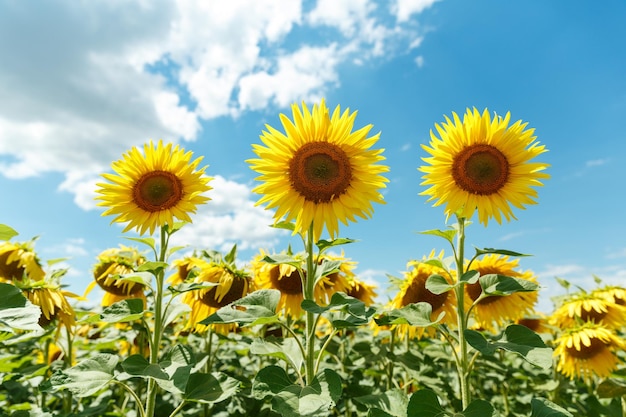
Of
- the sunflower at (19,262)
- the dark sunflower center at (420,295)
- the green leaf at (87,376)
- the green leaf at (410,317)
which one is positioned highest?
the sunflower at (19,262)

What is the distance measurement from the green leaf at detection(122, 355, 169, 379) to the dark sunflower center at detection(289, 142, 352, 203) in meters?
1.31

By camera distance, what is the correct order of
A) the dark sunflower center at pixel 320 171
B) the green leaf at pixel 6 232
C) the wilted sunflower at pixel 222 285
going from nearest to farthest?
1. the green leaf at pixel 6 232
2. the dark sunflower center at pixel 320 171
3. the wilted sunflower at pixel 222 285

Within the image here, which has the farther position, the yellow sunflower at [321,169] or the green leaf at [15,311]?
the yellow sunflower at [321,169]

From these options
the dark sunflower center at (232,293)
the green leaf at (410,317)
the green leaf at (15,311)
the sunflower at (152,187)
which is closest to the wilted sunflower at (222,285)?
the dark sunflower center at (232,293)

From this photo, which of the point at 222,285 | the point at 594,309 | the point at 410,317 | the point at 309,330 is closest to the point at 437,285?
the point at 410,317

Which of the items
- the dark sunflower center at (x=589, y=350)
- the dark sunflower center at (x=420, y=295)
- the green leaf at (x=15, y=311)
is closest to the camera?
the green leaf at (x=15, y=311)

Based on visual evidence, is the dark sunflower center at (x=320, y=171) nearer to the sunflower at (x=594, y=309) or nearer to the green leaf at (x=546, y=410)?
the green leaf at (x=546, y=410)

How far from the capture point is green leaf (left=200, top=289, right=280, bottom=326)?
2453mm

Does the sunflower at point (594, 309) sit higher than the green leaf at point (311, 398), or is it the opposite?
the sunflower at point (594, 309)

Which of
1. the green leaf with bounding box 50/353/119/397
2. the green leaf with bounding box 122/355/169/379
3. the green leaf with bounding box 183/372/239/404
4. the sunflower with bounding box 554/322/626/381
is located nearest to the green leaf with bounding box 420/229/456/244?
the green leaf with bounding box 183/372/239/404

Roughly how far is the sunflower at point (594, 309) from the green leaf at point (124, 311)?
426 centimetres

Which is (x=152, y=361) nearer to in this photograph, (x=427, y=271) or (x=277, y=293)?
(x=277, y=293)

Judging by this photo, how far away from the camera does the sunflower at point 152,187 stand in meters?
3.32

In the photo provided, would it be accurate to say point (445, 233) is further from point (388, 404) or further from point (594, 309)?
point (594, 309)
